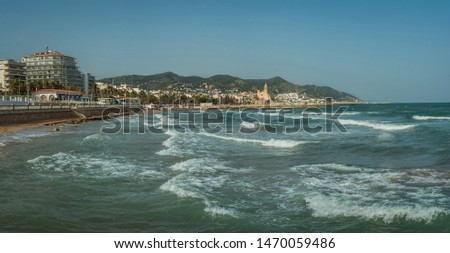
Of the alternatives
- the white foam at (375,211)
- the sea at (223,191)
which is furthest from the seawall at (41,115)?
the white foam at (375,211)

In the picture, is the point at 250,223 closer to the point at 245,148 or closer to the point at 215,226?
the point at 215,226

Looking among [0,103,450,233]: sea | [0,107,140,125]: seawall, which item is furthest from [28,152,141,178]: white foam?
[0,107,140,125]: seawall

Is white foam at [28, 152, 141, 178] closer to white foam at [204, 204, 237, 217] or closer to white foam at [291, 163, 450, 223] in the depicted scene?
white foam at [204, 204, 237, 217]

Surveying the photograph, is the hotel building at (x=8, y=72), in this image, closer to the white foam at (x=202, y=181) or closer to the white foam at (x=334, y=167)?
the white foam at (x=202, y=181)

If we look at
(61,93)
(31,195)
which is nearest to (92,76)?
(61,93)

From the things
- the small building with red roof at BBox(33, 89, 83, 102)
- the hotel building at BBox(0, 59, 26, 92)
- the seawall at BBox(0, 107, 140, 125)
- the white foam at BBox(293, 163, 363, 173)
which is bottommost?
the white foam at BBox(293, 163, 363, 173)

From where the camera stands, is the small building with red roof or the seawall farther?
the small building with red roof
